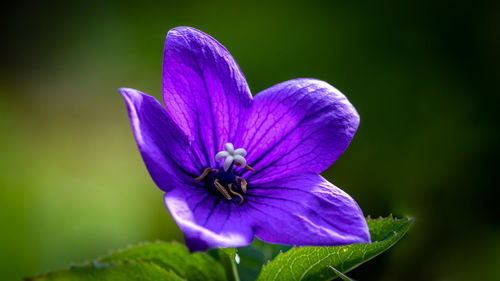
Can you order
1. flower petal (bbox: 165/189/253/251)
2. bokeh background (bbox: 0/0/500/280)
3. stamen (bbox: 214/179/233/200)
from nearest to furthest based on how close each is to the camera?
flower petal (bbox: 165/189/253/251)
stamen (bbox: 214/179/233/200)
bokeh background (bbox: 0/0/500/280)

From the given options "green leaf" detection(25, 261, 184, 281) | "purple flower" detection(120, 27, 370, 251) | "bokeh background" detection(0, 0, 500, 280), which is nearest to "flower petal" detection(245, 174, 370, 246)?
"purple flower" detection(120, 27, 370, 251)

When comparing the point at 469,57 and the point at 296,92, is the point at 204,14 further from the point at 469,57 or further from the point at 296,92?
the point at 296,92

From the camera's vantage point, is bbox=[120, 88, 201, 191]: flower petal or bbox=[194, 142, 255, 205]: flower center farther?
bbox=[194, 142, 255, 205]: flower center

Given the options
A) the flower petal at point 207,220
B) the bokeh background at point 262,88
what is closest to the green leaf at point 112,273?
the flower petal at point 207,220

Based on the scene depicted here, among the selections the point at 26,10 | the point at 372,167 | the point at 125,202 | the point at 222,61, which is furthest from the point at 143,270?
the point at 26,10

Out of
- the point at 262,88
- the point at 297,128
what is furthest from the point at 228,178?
the point at 262,88

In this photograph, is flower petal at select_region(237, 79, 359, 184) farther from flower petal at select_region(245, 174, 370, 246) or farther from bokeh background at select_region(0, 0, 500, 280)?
bokeh background at select_region(0, 0, 500, 280)

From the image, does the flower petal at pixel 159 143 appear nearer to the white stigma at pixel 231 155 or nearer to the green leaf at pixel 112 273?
the white stigma at pixel 231 155
